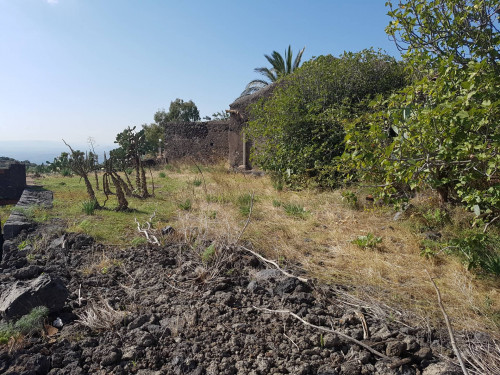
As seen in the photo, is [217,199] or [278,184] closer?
[217,199]

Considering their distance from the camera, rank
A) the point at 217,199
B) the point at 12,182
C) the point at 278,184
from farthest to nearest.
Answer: the point at 12,182, the point at 278,184, the point at 217,199

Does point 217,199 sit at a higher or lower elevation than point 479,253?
higher

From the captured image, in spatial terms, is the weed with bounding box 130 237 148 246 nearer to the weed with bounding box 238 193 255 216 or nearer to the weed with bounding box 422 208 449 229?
the weed with bounding box 238 193 255 216

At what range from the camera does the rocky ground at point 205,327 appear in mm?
2066

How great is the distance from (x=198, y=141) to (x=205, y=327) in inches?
627

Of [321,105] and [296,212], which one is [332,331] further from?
[321,105]

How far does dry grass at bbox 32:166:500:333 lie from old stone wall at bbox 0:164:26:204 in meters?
2.60

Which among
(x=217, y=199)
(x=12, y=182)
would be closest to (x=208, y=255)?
(x=217, y=199)

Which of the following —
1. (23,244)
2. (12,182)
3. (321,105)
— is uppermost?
(321,105)

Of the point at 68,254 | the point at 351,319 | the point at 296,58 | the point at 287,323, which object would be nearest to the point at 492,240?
the point at 351,319

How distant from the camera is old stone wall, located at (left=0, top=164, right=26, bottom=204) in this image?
349 inches

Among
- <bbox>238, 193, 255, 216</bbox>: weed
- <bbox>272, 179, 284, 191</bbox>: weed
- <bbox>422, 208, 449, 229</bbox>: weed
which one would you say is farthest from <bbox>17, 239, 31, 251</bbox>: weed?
<bbox>272, 179, 284, 191</bbox>: weed

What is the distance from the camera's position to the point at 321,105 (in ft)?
25.8

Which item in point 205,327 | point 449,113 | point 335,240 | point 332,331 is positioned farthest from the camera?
point 335,240
